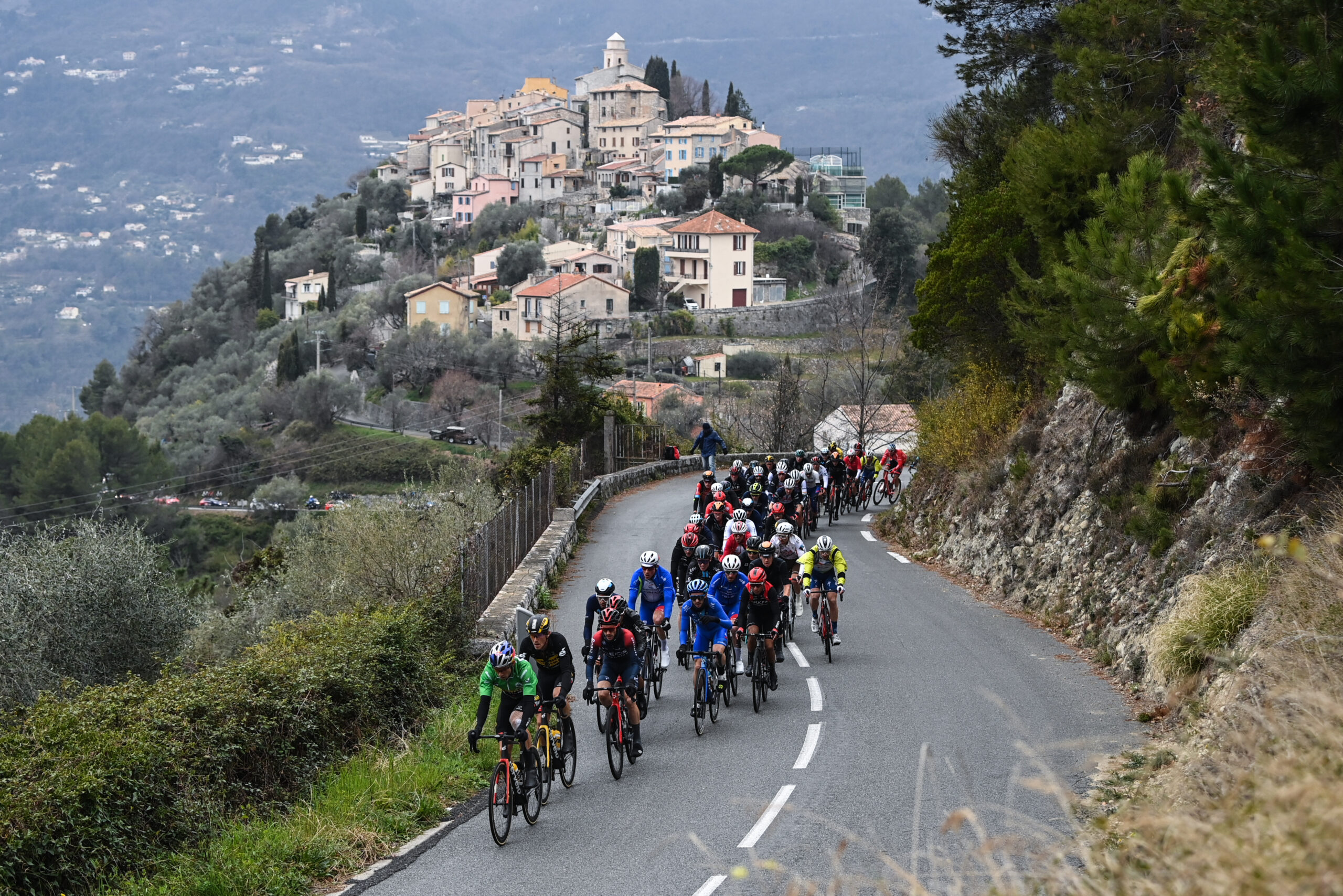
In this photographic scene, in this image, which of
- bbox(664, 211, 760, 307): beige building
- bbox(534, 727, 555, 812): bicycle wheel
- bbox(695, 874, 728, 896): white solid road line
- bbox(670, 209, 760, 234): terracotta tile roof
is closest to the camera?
bbox(695, 874, 728, 896): white solid road line

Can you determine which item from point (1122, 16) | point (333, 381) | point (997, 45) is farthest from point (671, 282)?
point (1122, 16)

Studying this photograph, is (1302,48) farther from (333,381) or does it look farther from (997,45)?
(333,381)

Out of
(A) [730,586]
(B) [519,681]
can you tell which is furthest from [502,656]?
(A) [730,586]

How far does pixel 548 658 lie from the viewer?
11.1 m

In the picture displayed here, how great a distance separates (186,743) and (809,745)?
5419 mm

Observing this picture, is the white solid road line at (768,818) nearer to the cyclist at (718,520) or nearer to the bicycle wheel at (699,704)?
the bicycle wheel at (699,704)

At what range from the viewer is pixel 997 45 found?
27.4 metres

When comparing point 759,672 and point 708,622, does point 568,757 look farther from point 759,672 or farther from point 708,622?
point 759,672

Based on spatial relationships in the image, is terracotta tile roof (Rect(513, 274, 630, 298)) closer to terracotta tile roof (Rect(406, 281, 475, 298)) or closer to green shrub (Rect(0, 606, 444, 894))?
terracotta tile roof (Rect(406, 281, 475, 298))

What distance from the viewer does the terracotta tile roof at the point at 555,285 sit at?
107 metres

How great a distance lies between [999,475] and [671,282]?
9563 cm

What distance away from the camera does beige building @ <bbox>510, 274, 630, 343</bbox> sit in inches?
4190

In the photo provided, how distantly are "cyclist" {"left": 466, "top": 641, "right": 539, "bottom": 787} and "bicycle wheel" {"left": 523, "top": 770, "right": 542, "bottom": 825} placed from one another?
55 mm

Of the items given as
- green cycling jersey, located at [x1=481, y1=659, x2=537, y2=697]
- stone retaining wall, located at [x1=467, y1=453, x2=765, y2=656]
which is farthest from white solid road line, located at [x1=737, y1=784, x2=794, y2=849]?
stone retaining wall, located at [x1=467, y1=453, x2=765, y2=656]
